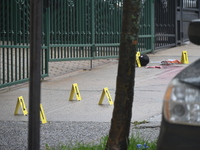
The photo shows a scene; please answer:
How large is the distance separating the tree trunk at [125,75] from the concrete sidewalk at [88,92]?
2.43m

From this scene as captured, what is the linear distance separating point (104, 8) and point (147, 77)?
3434mm

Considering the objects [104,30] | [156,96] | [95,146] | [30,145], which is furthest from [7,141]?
[104,30]

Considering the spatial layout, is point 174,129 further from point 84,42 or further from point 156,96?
point 84,42

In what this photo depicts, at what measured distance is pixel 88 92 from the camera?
11125mm

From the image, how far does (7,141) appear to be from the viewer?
6.95 meters

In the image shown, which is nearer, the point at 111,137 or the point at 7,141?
the point at 111,137

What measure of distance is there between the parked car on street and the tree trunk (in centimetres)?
228

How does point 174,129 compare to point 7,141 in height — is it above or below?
above

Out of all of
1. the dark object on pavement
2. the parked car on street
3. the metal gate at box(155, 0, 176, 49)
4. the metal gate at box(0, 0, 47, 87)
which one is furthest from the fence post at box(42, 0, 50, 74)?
the parked car on street

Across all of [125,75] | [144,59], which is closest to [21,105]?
→ [125,75]

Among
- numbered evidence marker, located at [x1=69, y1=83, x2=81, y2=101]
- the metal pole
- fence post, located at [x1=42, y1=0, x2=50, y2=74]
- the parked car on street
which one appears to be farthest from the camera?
fence post, located at [x1=42, y1=0, x2=50, y2=74]

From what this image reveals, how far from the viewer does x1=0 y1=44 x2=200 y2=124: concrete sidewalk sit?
877 cm

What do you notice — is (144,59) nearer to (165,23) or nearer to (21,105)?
(165,23)

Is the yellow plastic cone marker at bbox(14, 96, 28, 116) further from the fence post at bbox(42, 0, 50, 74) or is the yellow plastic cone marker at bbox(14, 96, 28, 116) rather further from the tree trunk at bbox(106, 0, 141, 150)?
the fence post at bbox(42, 0, 50, 74)
